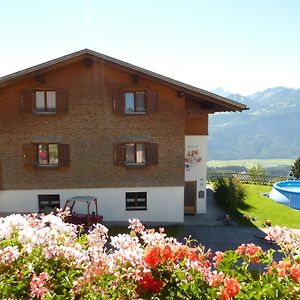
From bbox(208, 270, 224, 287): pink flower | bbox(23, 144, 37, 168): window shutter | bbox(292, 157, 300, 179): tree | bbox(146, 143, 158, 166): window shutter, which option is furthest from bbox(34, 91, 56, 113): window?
bbox(292, 157, 300, 179): tree

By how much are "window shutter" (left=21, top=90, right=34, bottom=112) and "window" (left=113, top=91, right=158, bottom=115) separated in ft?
15.8

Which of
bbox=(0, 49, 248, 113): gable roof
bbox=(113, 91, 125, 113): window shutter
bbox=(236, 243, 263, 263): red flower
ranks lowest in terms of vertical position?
bbox=(236, 243, 263, 263): red flower

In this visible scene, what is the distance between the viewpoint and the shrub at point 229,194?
24.0 metres

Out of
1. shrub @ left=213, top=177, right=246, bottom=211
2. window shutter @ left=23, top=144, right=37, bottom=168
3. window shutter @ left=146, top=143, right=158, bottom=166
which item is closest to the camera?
window shutter @ left=23, top=144, right=37, bottom=168

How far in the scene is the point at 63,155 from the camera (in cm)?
1970

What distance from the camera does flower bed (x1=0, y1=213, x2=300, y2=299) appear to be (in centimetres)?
355

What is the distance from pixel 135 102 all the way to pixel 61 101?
169 inches

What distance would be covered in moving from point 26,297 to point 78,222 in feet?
49.4

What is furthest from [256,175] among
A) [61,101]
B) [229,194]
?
[61,101]

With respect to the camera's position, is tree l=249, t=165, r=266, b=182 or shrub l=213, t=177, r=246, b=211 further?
tree l=249, t=165, r=266, b=182

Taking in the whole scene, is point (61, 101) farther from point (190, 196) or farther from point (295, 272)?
point (295, 272)

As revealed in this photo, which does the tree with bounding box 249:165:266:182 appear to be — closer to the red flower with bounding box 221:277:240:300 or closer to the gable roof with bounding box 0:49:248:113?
the gable roof with bounding box 0:49:248:113

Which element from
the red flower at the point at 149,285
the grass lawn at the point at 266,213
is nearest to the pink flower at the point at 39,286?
the red flower at the point at 149,285

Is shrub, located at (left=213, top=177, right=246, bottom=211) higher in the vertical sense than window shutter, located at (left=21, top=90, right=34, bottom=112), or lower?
lower
